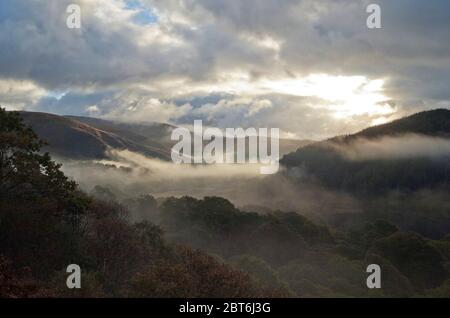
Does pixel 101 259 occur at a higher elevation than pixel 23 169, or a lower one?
lower

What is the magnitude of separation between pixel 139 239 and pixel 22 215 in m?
17.6

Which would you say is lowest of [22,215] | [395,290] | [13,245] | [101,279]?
[395,290]

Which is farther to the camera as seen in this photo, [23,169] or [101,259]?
[101,259]

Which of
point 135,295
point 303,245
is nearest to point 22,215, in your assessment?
point 135,295

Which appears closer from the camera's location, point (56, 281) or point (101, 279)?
point (56, 281)

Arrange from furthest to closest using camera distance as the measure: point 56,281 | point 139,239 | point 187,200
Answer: point 187,200 → point 139,239 → point 56,281

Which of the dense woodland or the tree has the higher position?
the tree

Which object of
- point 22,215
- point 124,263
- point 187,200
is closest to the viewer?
point 22,215

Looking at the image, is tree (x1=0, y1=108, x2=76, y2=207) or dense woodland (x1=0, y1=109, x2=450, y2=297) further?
tree (x1=0, y1=108, x2=76, y2=207)

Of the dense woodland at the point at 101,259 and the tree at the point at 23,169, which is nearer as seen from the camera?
the dense woodland at the point at 101,259

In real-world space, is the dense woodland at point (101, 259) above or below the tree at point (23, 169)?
below

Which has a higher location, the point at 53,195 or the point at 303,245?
the point at 53,195

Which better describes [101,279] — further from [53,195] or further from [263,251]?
[263,251]

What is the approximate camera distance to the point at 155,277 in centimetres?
4297
